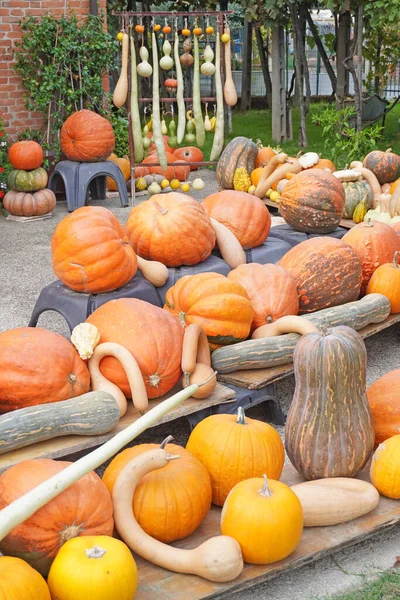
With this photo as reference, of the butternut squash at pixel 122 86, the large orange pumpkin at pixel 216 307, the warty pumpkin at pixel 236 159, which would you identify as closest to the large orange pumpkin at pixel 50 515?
the large orange pumpkin at pixel 216 307

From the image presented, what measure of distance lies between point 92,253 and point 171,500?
6.26 ft

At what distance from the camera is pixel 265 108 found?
18094 millimetres

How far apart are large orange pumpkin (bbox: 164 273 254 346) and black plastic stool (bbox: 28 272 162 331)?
0.42 metres

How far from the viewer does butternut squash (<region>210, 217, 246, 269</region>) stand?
516cm

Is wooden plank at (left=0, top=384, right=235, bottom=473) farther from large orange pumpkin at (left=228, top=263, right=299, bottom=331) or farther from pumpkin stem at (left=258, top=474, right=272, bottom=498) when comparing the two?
pumpkin stem at (left=258, top=474, right=272, bottom=498)

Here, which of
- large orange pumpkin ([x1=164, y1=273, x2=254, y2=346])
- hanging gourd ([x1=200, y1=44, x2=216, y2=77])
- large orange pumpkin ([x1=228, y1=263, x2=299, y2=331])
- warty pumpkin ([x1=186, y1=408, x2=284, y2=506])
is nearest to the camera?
warty pumpkin ([x1=186, y1=408, x2=284, y2=506])

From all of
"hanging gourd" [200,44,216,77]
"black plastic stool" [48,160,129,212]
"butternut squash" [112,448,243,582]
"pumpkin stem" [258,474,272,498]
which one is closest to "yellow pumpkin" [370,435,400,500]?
"pumpkin stem" [258,474,272,498]

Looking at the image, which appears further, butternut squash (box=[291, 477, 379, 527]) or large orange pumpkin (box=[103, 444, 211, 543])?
butternut squash (box=[291, 477, 379, 527])

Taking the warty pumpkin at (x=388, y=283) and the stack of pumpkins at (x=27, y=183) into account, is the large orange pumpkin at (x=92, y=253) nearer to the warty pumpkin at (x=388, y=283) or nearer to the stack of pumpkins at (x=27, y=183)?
the warty pumpkin at (x=388, y=283)

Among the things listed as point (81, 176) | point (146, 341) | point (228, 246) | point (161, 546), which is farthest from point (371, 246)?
point (81, 176)

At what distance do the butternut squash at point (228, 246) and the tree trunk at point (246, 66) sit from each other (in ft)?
33.8

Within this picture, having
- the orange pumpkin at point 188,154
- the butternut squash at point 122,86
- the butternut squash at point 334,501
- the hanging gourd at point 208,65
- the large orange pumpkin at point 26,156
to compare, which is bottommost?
the butternut squash at point 334,501

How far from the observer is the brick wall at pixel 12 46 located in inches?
369

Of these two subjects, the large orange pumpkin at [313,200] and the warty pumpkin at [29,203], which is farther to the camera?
the warty pumpkin at [29,203]
